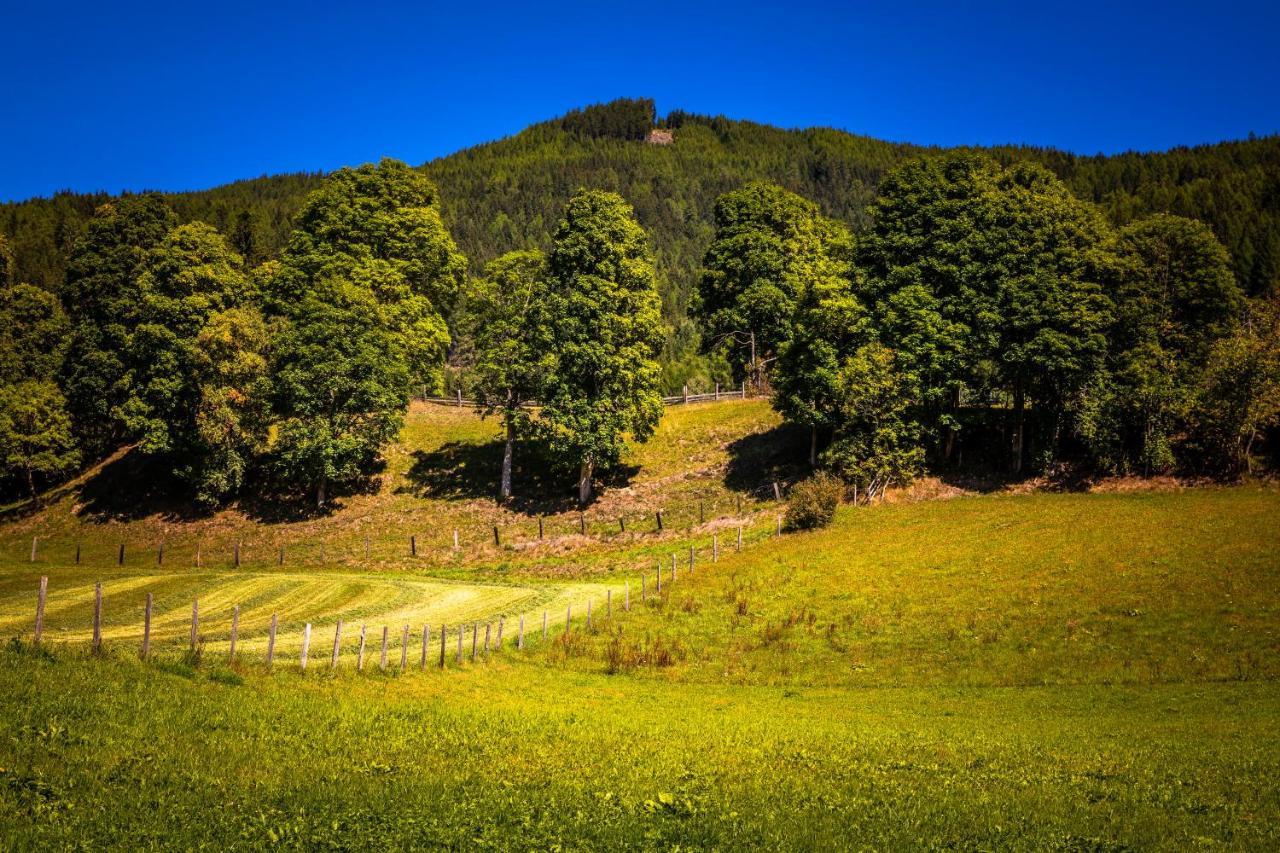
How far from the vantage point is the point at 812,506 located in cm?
4925

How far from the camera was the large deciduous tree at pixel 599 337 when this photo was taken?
5700cm

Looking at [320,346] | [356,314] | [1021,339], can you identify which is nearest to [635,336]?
[356,314]

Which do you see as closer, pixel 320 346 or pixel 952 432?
pixel 952 432

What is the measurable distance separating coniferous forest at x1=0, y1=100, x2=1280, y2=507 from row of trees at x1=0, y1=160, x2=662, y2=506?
21 centimetres

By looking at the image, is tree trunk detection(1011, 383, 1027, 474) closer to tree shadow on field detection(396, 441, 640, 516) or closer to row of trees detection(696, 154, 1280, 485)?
row of trees detection(696, 154, 1280, 485)

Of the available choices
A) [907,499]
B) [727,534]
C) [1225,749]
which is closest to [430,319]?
[727,534]

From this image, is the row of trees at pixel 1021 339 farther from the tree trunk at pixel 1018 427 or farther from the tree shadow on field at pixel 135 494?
the tree shadow on field at pixel 135 494

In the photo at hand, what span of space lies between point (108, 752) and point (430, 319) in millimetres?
55264

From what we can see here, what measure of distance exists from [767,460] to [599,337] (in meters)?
16.5

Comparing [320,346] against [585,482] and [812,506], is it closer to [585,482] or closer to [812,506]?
[585,482]

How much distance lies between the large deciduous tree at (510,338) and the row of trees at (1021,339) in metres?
18.1

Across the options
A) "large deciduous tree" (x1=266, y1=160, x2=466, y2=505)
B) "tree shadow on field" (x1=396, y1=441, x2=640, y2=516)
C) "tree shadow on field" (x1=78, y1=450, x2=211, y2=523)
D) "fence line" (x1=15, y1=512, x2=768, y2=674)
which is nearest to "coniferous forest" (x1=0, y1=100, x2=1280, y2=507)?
"large deciduous tree" (x1=266, y1=160, x2=466, y2=505)

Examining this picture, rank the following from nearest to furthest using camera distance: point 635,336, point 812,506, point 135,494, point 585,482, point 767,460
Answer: point 812,506 < point 585,482 < point 635,336 < point 767,460 < point 135,494

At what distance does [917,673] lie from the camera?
29.7 meters
